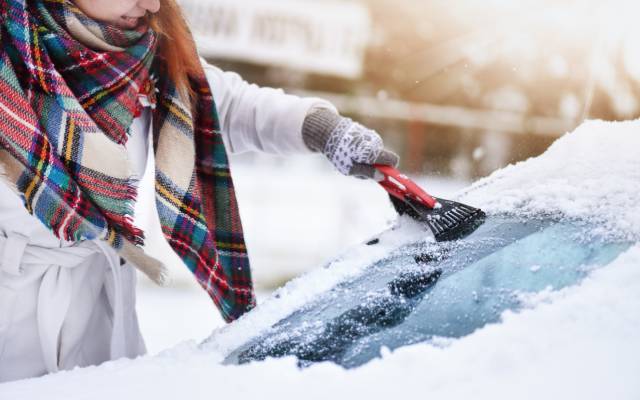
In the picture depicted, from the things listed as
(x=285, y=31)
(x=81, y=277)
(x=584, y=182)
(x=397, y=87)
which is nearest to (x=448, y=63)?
(x=397, y=87)

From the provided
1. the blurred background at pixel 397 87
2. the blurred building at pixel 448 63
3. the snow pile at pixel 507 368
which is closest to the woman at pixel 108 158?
the blurred background at pixel 397 87

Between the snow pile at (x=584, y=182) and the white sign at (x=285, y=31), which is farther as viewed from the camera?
the white sign at (x=285, y=31)

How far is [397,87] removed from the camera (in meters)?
2.85

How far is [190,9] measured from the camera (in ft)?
14.1

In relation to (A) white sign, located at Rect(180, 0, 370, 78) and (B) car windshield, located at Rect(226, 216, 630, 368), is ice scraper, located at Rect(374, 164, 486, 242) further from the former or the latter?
(A) white sign, located at Rect(180, 0, 370, 78)

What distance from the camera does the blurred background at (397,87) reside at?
1.36 meters

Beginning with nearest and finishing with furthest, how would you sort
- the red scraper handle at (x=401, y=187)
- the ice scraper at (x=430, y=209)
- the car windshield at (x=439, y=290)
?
1. the car windshield at (x=439, y=290)
2. the ice scraper at (x=430, y=209)
3. the red scraper handle at (x=401, y=187)

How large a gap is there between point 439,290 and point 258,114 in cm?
79

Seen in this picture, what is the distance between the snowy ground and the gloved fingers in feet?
0.95

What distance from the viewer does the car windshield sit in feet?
2.53

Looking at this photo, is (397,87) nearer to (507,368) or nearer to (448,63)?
(448,63)

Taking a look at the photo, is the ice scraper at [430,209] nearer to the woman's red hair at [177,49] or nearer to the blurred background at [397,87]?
the blurred background at [397,87]

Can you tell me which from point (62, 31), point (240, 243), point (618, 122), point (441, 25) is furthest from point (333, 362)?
point (441, 25)

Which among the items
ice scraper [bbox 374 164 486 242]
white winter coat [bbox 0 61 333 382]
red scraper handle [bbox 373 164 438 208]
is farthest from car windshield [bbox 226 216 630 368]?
white winter coat [bbox 0 61 333 382]
